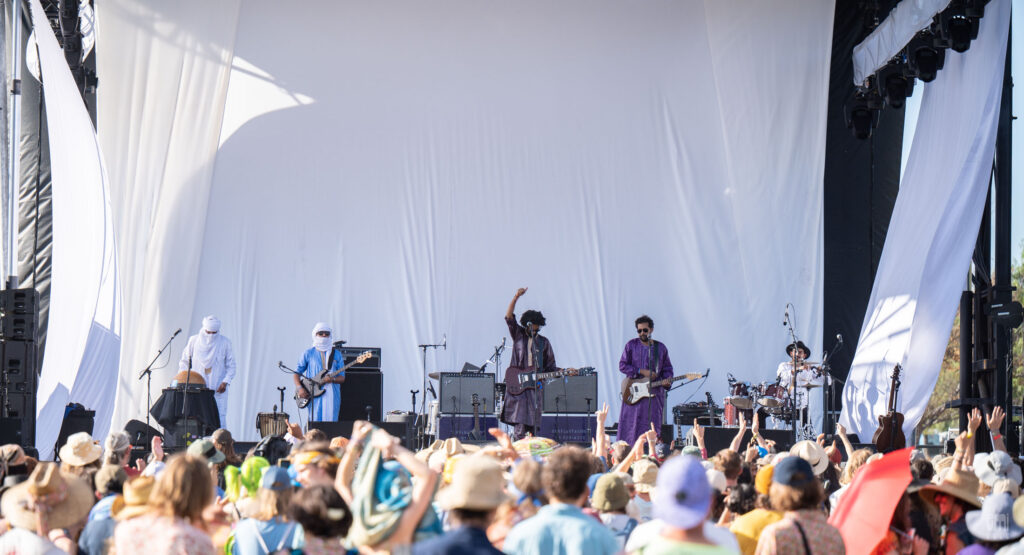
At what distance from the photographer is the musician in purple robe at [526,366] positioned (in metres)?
13.3

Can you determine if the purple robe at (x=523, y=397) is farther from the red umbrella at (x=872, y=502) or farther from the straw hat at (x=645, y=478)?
the red umbrella at (x=872, y=502)

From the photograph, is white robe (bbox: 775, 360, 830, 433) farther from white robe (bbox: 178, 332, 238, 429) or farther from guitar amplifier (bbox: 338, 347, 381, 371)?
white robe (bbox: 178, 332, 238, 429)

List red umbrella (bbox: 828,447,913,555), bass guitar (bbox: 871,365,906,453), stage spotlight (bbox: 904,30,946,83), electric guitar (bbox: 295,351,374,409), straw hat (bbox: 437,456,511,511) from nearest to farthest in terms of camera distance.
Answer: straw hat (bbox: 437,456,511,511), red umbrella (bbox: 828,447,913,555), bass guitar (bbox: 871,365,906,453), stage spotlight (bbox: 904,30,946,83), electric guitar (bbox: 295,351,374,409)

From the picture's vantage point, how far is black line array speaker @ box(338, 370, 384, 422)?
45.7ft

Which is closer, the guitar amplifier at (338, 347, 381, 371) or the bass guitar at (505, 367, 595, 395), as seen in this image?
the bass guitar at (505, 367, 595, 395)

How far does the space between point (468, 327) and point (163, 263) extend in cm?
400

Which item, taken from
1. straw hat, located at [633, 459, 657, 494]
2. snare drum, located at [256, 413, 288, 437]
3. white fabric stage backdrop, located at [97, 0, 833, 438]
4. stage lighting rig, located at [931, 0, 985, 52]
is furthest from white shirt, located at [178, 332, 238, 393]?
straw hat, located at [633, 459, 657, 494]

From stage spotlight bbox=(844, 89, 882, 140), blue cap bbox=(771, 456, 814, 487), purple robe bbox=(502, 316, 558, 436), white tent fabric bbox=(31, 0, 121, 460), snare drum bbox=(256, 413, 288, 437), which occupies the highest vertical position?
stage spotlight bbox=(844, 89, 882, 140)

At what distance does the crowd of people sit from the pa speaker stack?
262 inches

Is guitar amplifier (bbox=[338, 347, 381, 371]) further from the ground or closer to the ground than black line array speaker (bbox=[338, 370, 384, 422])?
further from the ground

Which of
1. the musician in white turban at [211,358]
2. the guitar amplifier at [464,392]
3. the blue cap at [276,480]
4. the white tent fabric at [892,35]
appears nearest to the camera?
the blue cap at [276,480]

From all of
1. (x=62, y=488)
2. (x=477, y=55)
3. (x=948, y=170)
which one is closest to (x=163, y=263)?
(x=477, y=55)

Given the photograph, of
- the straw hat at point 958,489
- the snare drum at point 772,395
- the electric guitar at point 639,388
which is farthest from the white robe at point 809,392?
the straw hat at point 958,489

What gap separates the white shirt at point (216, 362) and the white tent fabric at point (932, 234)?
7005mm
